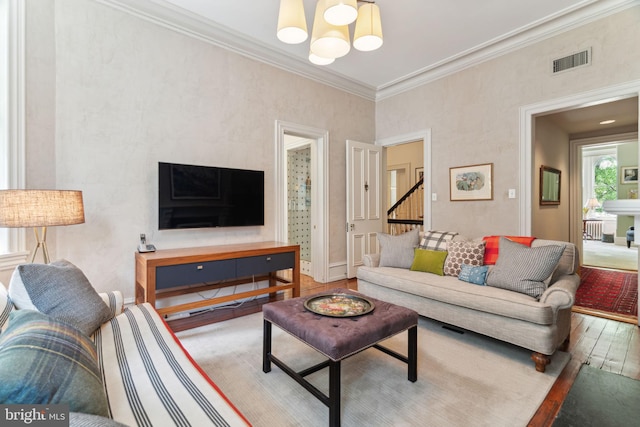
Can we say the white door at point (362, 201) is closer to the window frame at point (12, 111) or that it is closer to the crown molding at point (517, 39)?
the crown molding at point (517, 39)

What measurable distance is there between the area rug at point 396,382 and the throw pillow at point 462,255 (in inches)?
23.6

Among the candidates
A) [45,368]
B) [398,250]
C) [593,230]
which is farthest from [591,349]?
[593,230]

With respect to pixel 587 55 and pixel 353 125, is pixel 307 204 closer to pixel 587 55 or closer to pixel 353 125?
pixel 353 125

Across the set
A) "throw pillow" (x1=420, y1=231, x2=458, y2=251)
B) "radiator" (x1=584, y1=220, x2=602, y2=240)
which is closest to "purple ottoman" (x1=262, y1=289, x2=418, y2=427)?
"throw pillow" (x1=420, y1=231, x2=458, y2=251)

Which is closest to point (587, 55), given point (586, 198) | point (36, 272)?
point (36, 272)

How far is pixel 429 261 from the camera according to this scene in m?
3.10

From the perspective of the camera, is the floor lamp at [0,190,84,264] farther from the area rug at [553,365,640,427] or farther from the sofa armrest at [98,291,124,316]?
the area rug at [553,365,640,427]

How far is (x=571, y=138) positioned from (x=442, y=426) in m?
6.29

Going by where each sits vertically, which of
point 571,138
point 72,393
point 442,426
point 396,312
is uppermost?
point 571,138

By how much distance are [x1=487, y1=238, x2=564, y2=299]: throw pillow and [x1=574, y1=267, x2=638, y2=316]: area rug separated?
1770 mm

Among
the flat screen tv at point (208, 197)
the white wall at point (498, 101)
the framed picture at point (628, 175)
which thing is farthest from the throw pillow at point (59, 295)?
the framed picture at point (628, 175)

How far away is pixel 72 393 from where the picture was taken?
0.78 metres

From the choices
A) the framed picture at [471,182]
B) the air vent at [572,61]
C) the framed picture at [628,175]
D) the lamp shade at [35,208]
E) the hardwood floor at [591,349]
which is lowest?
the hardwood floor at [591,349]

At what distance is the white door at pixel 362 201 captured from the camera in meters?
4.66
